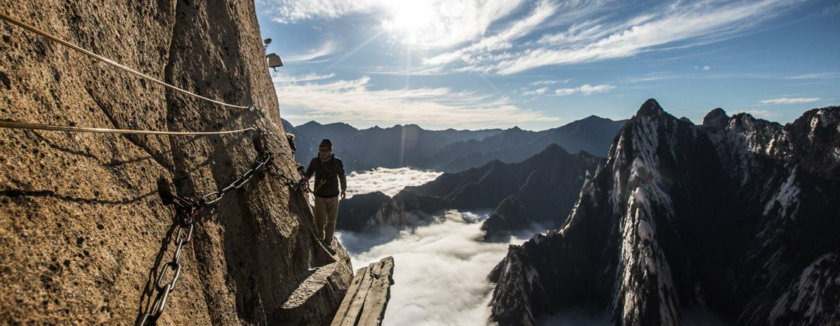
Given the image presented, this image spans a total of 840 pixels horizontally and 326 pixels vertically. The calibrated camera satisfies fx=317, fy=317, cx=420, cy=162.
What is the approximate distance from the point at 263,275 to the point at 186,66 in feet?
13.4

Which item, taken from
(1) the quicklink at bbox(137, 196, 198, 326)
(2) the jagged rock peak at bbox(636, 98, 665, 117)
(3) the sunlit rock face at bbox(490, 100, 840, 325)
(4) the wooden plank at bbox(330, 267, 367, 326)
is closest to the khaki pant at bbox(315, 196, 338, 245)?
Answer: (4) the wooden plank at bbox(330, 267, 367, 326)

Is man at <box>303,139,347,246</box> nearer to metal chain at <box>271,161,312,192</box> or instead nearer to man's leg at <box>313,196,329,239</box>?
man's leg at <box>313,196,329,239</box>

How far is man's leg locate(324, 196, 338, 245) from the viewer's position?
9332mm

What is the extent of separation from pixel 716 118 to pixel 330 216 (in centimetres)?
9499

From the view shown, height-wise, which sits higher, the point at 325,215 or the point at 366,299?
the point at 325,215

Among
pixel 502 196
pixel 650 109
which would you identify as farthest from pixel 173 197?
pixel 502 196

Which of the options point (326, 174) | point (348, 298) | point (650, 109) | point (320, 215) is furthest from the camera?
point (650, 109)

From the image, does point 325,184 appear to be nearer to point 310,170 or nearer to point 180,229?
point 310,170

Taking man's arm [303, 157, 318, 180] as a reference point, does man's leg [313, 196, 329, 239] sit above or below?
below

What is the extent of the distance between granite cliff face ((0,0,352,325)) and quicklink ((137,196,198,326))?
14 centimetres

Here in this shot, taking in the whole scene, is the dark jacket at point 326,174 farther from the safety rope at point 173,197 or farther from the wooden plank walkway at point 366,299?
the wooden plank walkway at point 366,299

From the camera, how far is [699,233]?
5862cm

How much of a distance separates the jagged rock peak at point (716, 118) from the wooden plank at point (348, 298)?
296 feet

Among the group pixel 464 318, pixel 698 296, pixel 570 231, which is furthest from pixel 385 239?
pixel 698 296
